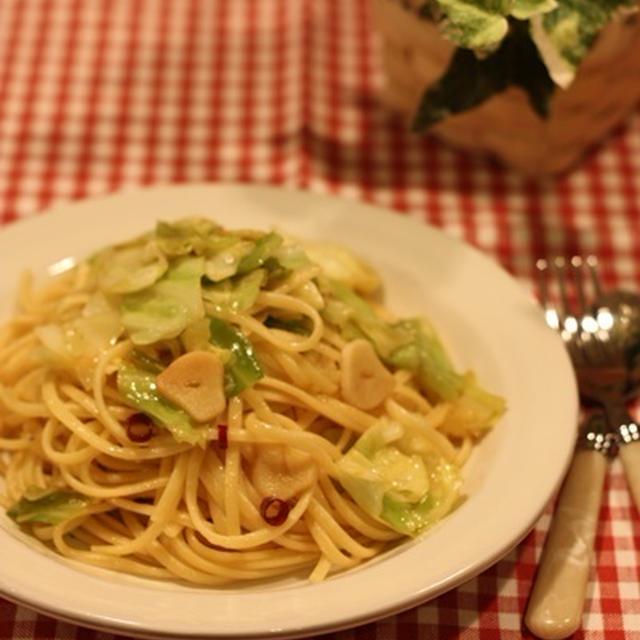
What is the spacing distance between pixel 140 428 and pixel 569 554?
0.64 meters

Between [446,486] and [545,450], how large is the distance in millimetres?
154

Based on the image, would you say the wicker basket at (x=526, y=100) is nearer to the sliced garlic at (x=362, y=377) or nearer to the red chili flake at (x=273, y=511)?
the sliced garlic at (x=362, y=377)

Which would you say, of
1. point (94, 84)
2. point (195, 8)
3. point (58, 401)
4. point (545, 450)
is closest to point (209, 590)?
point (58, 401)

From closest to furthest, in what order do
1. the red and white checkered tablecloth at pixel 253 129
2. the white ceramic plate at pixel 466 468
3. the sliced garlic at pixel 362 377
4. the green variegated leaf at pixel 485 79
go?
1. the white ceramic plate at pixel 466 468
2. the sliced garlic at pixel 362 377
3. the green variegated leaf at pixel 485 79
4. the red and white checkered tablecloth at pixel 253 129

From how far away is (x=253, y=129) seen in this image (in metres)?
2.59

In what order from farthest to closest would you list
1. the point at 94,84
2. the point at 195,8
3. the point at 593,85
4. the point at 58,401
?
1. the point at 195,8
2. the point at 94,84
3. the point at 593,85
4. the point at 58,401

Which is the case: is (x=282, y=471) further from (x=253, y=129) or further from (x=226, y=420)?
(x=253, y=129)

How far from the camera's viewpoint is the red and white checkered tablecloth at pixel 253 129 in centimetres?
236

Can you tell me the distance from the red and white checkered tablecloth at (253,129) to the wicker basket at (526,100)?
0.07 metres

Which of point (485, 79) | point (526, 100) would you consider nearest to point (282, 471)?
point (485, 79)

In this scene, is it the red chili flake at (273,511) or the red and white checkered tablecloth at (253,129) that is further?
the red and white checkered tablecloth at (253,129)

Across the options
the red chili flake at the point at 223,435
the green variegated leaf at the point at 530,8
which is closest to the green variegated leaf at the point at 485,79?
the green variegated leaf at the point at 530,8

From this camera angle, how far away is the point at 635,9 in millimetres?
1965

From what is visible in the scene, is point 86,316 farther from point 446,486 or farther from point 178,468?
point 446,486
